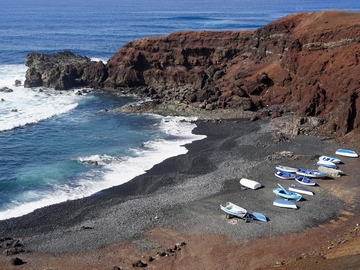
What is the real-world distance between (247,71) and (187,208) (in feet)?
117

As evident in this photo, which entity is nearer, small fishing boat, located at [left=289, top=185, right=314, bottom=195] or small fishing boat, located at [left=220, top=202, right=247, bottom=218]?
small fishing boat, located at [left=220, top=202, right=247, bottom=218]

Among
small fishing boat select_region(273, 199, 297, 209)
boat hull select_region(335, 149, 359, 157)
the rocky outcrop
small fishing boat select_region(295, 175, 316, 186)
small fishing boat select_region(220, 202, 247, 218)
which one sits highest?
the rocky outcrop

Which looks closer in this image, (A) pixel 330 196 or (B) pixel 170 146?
(A) pixel 330 196

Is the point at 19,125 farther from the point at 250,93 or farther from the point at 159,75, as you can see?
the point at 250,93

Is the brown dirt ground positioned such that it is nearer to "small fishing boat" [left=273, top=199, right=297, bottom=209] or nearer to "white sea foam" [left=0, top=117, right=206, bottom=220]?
"small fishing boat" [left=273, top=199, right=297, bottom=209]

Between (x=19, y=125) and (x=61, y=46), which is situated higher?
(x=61, y=46)

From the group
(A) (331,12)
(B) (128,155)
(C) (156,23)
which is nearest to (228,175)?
(B) (128,155)

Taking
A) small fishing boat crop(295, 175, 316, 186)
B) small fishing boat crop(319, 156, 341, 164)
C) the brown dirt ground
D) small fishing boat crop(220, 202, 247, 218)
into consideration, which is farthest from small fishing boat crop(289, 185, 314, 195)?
small fishing boat crop(319, 156, 341, 164)

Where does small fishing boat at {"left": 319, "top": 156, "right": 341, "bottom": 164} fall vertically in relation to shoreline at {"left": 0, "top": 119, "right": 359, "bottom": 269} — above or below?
above

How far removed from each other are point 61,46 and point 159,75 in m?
44.3

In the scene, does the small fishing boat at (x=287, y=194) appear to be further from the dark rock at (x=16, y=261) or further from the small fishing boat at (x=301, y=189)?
the dark rock at (x=16, y=261)

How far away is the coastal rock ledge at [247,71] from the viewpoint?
1973 inches

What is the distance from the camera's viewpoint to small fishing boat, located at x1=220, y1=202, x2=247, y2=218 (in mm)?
31003

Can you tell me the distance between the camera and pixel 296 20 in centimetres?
6419
